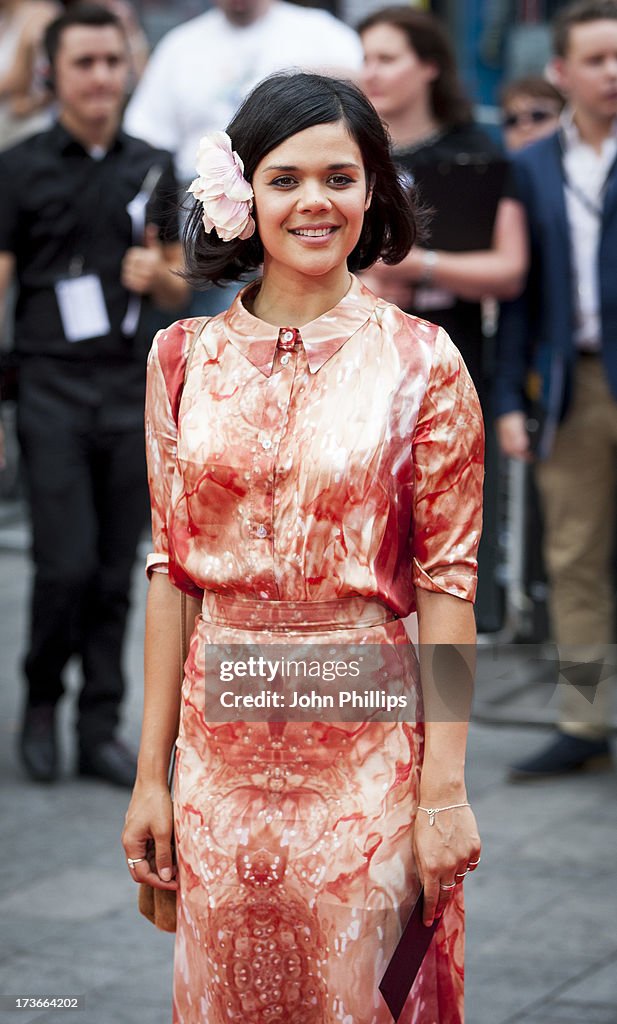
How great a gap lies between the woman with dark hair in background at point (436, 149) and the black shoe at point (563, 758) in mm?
1209

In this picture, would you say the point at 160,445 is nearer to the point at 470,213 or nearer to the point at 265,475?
the point at 265,475

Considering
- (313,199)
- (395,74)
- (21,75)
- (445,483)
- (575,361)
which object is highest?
(21,75)

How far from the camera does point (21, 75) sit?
874cm

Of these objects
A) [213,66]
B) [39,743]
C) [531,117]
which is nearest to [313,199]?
[39,743]

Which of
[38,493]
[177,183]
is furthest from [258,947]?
[177,183]

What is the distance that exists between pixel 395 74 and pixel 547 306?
874mm

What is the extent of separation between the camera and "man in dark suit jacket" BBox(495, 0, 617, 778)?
5395mm

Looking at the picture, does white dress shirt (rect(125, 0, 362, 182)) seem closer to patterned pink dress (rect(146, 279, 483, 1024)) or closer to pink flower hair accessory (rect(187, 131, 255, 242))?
pink flower hair accessory (rect(187, 131, 255, 242))

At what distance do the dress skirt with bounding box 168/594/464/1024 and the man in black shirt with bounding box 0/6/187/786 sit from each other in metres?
3.02

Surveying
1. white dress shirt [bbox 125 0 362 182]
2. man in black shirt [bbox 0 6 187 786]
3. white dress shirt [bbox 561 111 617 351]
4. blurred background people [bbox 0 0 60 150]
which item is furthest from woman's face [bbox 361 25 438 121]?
blurred background people [bbox 0 0 60 150]

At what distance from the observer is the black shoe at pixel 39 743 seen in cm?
562

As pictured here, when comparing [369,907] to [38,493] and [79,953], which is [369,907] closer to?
[79,953]

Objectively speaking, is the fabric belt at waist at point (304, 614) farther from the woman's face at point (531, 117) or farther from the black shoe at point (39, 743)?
the woman's face at point (531, 117)

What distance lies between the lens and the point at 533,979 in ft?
13.4
